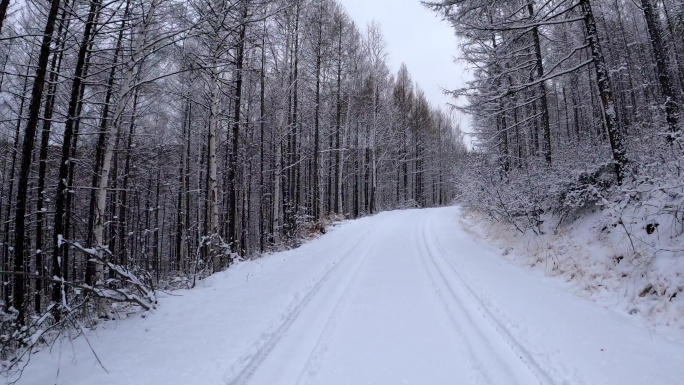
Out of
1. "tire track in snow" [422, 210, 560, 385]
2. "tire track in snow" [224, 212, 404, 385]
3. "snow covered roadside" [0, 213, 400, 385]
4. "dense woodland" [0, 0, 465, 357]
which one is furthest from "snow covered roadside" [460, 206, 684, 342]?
"dense woodland" [0, 0, 465, 357]

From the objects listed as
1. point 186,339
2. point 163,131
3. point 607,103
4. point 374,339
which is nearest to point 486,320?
point 374,339

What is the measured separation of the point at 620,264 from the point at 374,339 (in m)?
4.63

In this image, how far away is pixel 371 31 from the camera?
27094 millimetres

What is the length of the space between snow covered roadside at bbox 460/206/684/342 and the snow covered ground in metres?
0.31

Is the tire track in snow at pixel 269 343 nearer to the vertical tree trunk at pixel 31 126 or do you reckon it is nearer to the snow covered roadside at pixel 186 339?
the snow covered roadside at pixel 186 339

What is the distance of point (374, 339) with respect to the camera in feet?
14.3

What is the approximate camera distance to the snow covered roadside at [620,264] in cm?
454

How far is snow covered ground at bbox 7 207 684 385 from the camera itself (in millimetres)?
3471

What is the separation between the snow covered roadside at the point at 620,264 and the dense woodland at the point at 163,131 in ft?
24.2

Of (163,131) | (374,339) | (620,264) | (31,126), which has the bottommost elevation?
(374,339)

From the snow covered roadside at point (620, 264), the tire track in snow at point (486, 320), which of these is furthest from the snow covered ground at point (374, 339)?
the snow covered roadside at point (620, 264)

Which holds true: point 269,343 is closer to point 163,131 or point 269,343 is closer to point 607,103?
point 607,103

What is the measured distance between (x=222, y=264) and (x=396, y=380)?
902 centimetres

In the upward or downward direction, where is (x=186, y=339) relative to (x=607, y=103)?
downward
